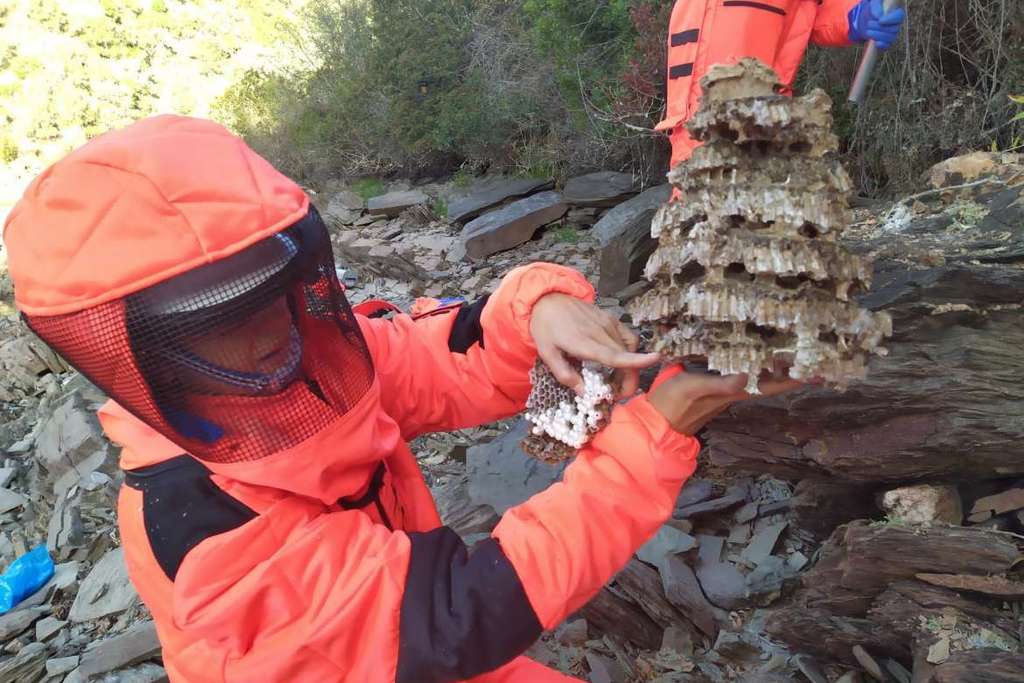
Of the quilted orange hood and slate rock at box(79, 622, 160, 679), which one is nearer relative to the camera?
the quilted orange hood

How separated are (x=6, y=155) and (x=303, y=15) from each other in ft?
30.7

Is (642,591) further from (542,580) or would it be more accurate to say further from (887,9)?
(887,9)

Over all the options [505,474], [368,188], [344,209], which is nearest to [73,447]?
[505,474]

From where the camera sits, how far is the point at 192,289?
131 centimetres

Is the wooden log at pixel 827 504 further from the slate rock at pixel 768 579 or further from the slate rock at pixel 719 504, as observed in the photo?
the slate rock at pixel 719 504

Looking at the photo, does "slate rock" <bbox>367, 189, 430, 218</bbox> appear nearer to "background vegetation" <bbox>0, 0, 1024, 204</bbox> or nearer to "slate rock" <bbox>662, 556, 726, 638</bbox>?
"background vegetation" <bbox>0, 0, 1024, 204</bbox>

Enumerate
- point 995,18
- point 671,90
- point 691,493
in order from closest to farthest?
point 691,493, point 671,90, point 995,18

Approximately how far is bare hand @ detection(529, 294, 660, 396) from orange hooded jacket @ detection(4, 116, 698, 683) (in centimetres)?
14

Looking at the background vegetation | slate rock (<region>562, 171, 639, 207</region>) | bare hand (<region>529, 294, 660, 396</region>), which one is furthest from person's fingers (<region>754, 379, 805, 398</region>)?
slate rock (<region>562, 171, 639, 207</region>)

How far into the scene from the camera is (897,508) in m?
2.56

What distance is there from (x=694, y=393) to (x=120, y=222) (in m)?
1.18

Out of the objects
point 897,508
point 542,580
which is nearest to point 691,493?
point 897,508

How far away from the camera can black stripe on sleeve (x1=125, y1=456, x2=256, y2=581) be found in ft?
4.95

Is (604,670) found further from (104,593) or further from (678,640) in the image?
(104,593)
